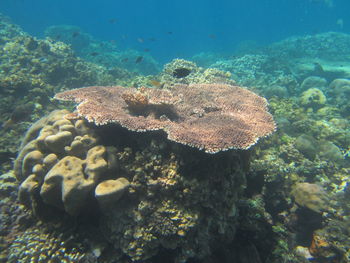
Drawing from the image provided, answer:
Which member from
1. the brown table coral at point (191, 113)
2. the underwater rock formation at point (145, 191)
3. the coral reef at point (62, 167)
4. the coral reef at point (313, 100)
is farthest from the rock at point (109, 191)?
the coral reef at point (313, 100)

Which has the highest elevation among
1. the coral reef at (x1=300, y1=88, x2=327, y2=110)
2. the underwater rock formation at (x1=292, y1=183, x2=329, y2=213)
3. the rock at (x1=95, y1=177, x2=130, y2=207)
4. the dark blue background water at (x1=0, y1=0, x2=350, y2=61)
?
the dark blue background water at (x1=0, y1=0, x2=350, y2=61)

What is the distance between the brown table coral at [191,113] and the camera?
394 cm

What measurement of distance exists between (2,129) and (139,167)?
7162mm

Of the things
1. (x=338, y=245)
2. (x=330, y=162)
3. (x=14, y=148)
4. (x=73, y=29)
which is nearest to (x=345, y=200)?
(x=330, y=162)

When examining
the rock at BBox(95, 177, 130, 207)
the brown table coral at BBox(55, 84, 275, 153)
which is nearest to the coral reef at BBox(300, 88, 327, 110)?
the brown table coral at BBox(55, 84, 275, 153)

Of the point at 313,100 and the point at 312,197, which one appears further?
the point at 313,100

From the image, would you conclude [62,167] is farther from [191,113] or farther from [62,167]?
[191,113]

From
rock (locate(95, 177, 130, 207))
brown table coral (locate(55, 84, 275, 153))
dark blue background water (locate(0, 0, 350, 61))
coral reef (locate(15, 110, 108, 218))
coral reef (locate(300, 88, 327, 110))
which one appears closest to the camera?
rock (locate(95, 177, 130, 207))

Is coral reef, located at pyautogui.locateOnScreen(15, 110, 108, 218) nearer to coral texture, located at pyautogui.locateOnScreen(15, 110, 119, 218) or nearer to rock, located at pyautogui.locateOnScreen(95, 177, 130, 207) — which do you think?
coral texture, located at pyautogui.locateOnScreen(15, 110, 119, 218)

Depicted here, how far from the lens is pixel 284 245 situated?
4.66m

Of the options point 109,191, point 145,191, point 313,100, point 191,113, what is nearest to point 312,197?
point 191,113

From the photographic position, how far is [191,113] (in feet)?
17.4

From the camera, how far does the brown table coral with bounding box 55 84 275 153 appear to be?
394 cm

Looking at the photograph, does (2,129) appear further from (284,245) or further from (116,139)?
(284,245)
